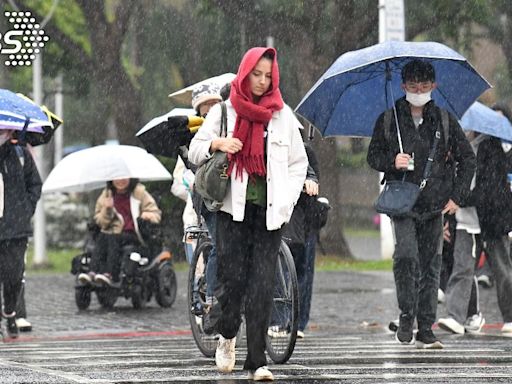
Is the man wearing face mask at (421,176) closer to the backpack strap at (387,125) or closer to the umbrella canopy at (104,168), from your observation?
the backpack strap at (387,125)

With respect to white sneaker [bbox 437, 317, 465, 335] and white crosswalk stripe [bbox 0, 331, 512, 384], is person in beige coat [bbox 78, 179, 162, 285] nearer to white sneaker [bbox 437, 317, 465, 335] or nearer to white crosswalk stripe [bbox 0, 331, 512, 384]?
white crosswalk stripe [bbox 0, 331, 512, 384]

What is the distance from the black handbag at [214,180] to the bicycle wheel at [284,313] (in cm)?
106

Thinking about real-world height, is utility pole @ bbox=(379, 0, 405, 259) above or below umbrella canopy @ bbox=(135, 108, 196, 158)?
above

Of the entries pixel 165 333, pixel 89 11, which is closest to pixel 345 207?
pixel 89 11

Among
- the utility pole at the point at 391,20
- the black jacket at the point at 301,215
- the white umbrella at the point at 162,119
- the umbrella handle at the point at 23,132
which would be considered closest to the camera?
the white umbrella at the point at 162,119

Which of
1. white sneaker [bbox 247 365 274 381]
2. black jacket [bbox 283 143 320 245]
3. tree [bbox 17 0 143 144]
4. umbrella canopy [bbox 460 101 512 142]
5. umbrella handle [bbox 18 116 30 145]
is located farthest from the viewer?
tree [bbox 17 0 143 144]

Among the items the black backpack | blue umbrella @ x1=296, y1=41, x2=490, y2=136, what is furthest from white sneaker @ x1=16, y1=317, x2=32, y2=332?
blue umbrella @ x1=296, y1=41, x2=490, y2=136

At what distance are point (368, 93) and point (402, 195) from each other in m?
1.48

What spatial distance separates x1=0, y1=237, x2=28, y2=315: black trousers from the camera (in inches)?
513

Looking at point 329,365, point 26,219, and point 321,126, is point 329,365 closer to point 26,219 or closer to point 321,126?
point 321,126

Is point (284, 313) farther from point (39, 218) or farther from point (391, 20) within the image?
point (39, 218)

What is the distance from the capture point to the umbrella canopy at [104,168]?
16.4 meters

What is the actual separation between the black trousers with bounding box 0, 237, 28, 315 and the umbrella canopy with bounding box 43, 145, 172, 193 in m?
3.23

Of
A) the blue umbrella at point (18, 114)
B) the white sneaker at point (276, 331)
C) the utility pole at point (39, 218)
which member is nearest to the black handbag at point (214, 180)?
the white sneaker at point (276, 331)
